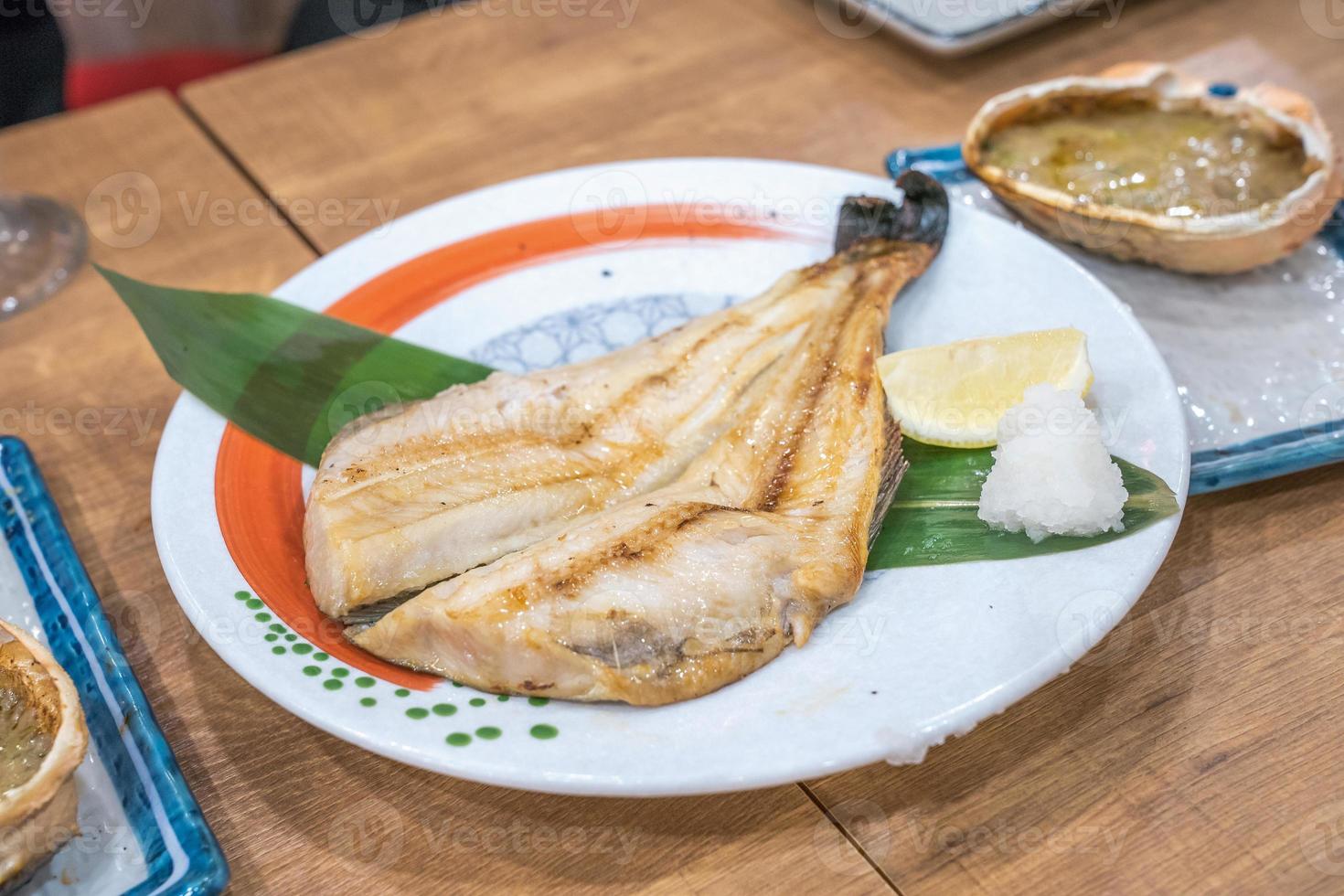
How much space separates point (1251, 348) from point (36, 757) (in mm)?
2022

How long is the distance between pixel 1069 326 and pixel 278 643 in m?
1.33

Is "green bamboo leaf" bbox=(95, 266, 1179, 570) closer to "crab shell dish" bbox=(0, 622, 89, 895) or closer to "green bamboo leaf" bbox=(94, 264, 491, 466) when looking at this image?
"green bamboo leaf" bbox=(94, 264, 491, 466)

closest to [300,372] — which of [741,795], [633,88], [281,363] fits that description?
[281,363]

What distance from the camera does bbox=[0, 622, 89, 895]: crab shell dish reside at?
3.94 feet

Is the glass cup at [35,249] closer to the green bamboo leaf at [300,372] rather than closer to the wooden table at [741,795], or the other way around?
the wooden table at [741,795]

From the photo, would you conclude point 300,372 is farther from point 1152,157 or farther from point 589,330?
point 1152,157

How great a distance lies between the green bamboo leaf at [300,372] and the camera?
1711mm

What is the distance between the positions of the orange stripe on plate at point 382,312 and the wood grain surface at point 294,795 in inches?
7.1

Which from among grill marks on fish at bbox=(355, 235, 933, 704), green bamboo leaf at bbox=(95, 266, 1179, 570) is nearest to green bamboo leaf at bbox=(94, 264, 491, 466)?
green bamboo leaf at bbox=(95, 266, 1179, 570)

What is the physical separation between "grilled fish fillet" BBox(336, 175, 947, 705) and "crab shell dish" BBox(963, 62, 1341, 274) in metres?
0.27

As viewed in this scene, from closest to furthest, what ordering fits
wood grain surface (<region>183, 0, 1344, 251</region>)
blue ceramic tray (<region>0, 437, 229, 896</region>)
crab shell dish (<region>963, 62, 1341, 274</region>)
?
blue ceramic tray (<region>0, 437, 229, 896</region>) → crab shell dish (<region>963, 62, 1341, 274</region>) → wood grain surface (<region>183, 0, 1344, 251</region>)

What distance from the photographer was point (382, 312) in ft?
6.89

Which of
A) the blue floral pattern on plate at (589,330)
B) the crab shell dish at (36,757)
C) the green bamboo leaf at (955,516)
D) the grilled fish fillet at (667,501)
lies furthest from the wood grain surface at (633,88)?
the crab shell dish at (36,757)

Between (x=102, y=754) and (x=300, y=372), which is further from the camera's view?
(x=300, y=372)
